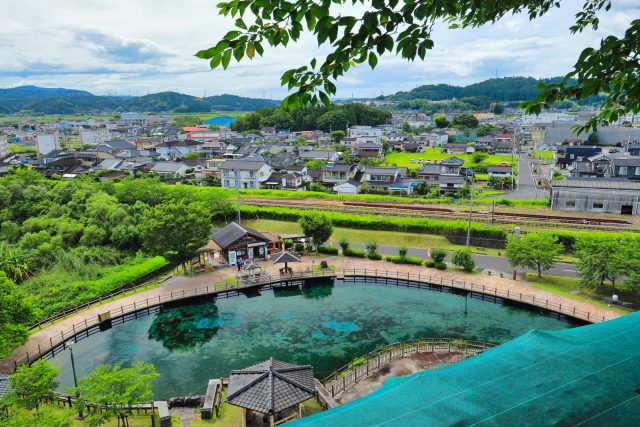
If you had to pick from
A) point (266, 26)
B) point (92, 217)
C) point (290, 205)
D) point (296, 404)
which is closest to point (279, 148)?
point (290, 205)

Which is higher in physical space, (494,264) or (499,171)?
(499,171)

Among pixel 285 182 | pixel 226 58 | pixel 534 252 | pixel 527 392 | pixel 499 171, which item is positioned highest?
pixel 226 58

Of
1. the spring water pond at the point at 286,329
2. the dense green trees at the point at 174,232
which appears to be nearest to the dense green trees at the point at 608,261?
the spring water pond at the point at 286,329

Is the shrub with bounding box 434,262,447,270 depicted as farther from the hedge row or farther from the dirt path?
the hedge row

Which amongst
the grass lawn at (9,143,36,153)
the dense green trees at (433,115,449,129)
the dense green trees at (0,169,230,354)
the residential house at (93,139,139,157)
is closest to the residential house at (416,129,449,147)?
the dense green trees at (433,115,449,129)

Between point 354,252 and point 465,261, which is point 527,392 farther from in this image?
point 354,252

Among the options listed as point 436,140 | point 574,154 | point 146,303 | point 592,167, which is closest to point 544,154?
point 574,154

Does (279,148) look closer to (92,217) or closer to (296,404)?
(92,217)
